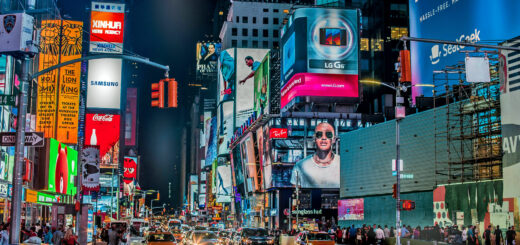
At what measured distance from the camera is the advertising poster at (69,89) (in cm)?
4812

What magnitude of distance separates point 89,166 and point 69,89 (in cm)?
1810

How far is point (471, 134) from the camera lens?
43156mm

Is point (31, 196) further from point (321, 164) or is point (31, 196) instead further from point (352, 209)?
point (321, 164)

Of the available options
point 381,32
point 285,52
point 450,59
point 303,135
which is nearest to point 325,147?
point 303,135

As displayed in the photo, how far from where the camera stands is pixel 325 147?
90812 mm

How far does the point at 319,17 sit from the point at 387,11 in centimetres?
1773

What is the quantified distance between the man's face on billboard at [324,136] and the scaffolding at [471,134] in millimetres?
40909

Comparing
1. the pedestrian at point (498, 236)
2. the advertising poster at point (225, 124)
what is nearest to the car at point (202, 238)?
the pedestrian at point (498, 236)

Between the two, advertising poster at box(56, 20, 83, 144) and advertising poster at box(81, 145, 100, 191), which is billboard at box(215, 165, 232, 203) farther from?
advertising poster at box(81, 145, 100, 191)

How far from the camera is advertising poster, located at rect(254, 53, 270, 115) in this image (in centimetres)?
10625

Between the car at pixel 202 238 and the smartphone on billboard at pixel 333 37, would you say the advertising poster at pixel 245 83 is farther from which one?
the car at pixel 202 238

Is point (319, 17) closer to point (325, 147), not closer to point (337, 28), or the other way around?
point (337, 28)

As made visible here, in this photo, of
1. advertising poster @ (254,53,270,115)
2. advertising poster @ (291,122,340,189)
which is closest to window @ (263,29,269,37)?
advertising poster @ (254,53,270,115)

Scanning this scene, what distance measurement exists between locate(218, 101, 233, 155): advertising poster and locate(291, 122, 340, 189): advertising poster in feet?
206
